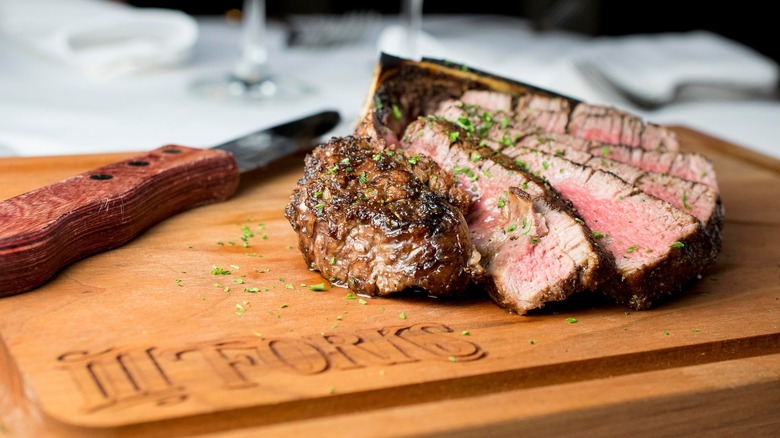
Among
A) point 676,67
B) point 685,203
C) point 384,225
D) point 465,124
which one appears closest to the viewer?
point 384,225

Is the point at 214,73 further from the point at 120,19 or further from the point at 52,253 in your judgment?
the point at 52,253

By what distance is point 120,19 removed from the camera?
5328mm

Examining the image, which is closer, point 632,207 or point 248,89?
point 632,207

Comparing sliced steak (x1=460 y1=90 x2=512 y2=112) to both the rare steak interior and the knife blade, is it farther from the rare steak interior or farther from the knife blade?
the knife blade

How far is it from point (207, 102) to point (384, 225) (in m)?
2.98

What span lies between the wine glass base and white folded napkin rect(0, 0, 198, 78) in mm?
358

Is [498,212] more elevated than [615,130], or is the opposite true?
[615,130]

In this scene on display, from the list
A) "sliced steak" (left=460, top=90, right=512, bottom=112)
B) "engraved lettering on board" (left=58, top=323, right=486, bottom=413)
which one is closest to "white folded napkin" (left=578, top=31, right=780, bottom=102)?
"sliced steak" (left=460, top=90, right=512, bottom=112)

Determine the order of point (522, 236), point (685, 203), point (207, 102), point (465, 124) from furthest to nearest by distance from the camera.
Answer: point (207, 102) → point (465, 124) → point (685, 203) → point (522, 236)

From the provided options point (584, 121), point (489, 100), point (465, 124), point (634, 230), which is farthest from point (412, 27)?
point (634, 230)

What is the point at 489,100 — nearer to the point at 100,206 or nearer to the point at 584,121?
the point at 584,121

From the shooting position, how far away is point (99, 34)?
210 inches

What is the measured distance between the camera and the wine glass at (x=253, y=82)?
520 centimetres

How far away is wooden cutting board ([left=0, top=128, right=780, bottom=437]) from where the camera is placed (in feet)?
6.07
